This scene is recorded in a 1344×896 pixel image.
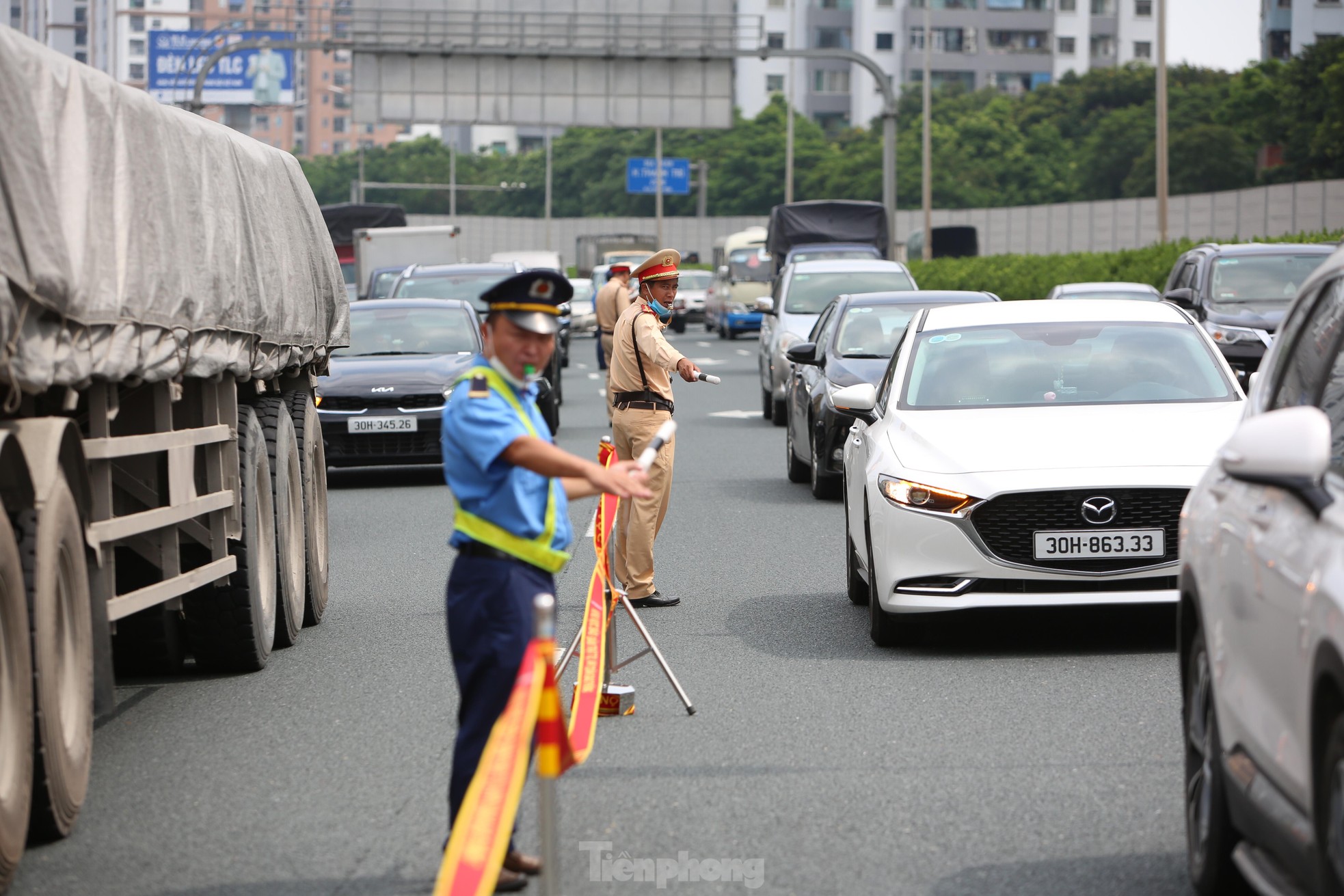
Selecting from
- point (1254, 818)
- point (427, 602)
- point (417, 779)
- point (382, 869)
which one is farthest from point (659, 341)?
point (1254, 818)

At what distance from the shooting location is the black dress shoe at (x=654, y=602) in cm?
1068

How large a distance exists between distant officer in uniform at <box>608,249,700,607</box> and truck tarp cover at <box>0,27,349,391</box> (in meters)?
1.66

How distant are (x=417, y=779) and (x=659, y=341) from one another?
4251 mm

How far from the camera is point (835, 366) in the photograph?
1667 cm

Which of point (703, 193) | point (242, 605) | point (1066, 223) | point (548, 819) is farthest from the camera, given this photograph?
point (703, 193)

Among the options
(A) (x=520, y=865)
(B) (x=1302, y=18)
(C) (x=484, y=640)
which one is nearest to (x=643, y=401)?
(A) (x=520, y=865)

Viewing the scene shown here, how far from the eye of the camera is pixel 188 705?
8.25 metres

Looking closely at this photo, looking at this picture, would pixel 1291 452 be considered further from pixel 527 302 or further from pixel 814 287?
pixel 814 287

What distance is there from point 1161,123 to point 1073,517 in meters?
34.2

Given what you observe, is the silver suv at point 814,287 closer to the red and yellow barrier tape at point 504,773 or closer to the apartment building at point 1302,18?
the red and yellow barrier tape at point 504,773

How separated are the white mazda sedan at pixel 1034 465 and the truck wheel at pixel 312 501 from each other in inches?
107

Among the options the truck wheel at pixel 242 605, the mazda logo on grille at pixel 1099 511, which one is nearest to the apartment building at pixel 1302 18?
the mazda logo on grille at pixel 1099 511

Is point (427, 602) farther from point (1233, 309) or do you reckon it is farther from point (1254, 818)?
point (1233, 309)

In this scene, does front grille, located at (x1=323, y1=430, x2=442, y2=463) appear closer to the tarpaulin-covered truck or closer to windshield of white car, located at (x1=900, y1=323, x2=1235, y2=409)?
the tarpaulin-covered truck
